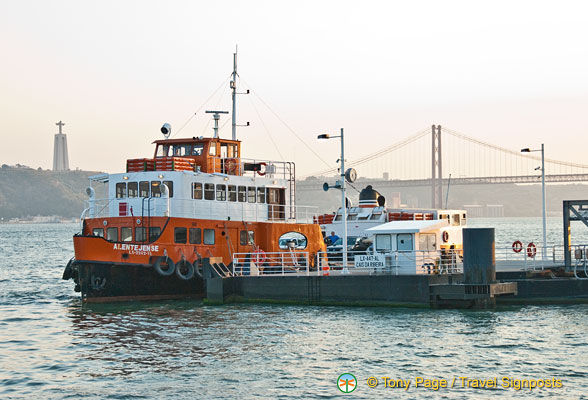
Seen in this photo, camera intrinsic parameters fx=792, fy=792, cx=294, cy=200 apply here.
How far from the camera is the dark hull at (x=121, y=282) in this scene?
104 feet

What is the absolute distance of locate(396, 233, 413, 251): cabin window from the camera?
103 ft

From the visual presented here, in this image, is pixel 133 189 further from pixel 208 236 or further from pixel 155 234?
pixel 208 236

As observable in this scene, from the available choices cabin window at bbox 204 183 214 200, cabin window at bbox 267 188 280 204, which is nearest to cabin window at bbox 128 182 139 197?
cabin window at bbox 204 183 214 200

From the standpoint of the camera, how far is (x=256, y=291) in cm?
3177

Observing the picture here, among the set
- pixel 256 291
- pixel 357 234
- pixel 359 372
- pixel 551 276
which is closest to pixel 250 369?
pixel 359 372

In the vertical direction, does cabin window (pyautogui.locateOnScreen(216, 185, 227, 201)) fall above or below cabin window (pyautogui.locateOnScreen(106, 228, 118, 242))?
above

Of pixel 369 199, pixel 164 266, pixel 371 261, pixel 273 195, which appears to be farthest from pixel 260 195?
pixel 369 199

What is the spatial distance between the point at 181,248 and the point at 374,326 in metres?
9.87

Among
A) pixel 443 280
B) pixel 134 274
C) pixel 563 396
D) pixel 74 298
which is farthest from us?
pixel 74 298

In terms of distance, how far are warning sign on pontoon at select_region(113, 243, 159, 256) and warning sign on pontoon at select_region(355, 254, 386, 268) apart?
Answer: 8.22m

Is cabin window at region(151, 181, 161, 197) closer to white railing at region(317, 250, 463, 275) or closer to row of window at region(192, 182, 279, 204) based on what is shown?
row of window at region(192, 182, 279, 204)

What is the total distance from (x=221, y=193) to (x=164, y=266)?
4856mm

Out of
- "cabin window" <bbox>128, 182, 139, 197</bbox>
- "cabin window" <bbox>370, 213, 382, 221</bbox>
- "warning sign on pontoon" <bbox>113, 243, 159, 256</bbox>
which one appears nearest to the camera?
"warning sign on pontoon" <bbox>113, 243, 159, 256</bbox>

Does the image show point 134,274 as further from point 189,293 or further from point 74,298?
point 74,298
